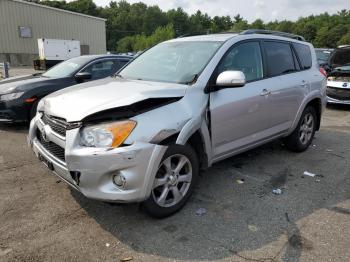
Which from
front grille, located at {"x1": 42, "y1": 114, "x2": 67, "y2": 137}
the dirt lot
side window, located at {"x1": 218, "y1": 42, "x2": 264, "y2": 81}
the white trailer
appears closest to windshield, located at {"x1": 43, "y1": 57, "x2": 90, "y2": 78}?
the dirt lot

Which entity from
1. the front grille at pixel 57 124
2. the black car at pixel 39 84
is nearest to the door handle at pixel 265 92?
the front grille at pixel 57 124

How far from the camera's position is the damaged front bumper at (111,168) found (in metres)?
3.00

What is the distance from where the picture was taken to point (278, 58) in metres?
5.06

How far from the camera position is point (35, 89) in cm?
681

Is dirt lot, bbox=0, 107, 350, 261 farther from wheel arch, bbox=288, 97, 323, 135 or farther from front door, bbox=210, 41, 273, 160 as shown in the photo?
wheel arch, bbox=288, 97, 323, 135

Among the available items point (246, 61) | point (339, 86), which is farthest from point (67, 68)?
point (339, 86)

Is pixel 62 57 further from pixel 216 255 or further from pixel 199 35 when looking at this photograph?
pixel 216 255

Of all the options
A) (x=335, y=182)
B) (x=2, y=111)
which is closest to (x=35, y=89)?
(x=2, y=111)

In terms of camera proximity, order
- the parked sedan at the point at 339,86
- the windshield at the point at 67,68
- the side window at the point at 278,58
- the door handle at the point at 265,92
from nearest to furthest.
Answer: the door handle at the point at 265,92 → the side window at the point at 278,58 → the windshield at the point at 67,68 → the parked sedan at the point at 339,86

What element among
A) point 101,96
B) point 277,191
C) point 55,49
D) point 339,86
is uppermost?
point 101,96

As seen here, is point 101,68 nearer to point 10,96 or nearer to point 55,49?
point 10,96

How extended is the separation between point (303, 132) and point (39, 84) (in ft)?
16.5

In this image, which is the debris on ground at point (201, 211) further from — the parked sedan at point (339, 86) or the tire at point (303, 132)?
the parked sedan at point (339, 86)

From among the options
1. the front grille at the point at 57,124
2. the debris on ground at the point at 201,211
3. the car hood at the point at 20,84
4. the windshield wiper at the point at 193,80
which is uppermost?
the windshield wiper at the point at 193,80
